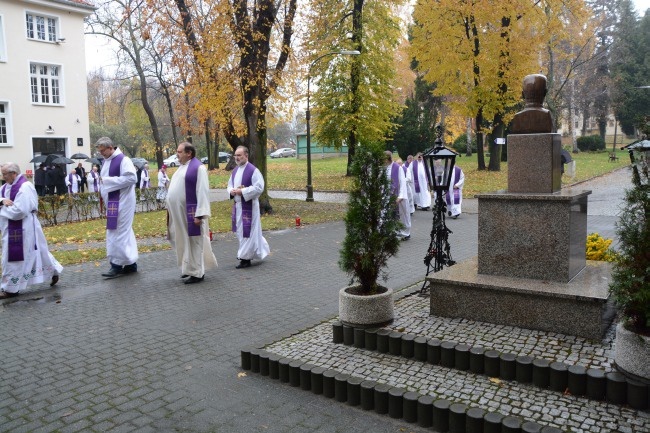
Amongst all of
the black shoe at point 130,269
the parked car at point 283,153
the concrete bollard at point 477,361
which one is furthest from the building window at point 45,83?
the parked car at point 283,153

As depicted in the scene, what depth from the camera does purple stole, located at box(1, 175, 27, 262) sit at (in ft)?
28.6

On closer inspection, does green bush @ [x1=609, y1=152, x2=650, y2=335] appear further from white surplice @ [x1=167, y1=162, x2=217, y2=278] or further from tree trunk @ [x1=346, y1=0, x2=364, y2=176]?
tree trunk @ [x1=346, y1=0, x2=364, y2=176]

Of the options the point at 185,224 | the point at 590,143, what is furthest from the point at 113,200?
the point at 590,143

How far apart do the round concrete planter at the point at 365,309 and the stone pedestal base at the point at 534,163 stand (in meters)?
2.11

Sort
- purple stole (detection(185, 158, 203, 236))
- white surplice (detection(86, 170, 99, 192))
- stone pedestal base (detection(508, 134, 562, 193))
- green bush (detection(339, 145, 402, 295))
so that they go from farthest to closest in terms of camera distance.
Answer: white surplice (detection(86, 170, 99, 192))
purple stole (detection(185, 158, 203, 236))
stone pedestal base (detection(508, 134, 562, 193))
green bush (detection(339, 145, 402, 295))

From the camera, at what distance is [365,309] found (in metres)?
5.88

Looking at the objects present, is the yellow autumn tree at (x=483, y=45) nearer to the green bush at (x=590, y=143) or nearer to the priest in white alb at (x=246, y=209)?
the priest in white alb at (x=246, y=209)

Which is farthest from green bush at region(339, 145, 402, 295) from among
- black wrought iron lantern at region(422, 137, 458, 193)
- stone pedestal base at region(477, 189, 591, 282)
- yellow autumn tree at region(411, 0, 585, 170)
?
yellow autumn tree at region(411, 0, 585, 170)

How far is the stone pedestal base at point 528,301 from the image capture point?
5.48 meters

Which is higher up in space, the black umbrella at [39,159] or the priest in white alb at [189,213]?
the black umbrella at [39,159]

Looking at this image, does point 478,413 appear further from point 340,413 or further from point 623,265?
point 623,265

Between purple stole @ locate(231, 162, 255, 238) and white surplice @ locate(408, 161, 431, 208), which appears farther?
white surplice @ locate(408, 161, 431, 208)

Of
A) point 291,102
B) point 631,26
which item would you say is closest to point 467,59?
point 291,102

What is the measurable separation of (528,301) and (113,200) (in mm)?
7251
